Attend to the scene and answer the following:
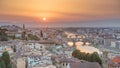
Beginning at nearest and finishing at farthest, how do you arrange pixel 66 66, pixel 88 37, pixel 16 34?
pixel 66 66, pixel 16 34, pixel 88 37

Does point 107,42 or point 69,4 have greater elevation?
point 69,4

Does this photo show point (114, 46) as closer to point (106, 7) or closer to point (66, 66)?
point (66, 66)

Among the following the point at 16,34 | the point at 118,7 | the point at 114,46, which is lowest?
the point at 114,46

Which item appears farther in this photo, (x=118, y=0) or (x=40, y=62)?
(x=40, y=62)

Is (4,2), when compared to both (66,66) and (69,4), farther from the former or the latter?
(66,66)

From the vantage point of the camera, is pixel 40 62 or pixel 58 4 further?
pixel 40 62

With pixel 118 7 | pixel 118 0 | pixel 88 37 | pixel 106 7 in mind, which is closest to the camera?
pixel 118 0

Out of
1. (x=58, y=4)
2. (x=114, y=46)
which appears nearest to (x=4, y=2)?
(x=58, y=4)

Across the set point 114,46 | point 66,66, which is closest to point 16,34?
point 114,46

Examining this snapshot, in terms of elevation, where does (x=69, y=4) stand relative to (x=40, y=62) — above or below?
above
